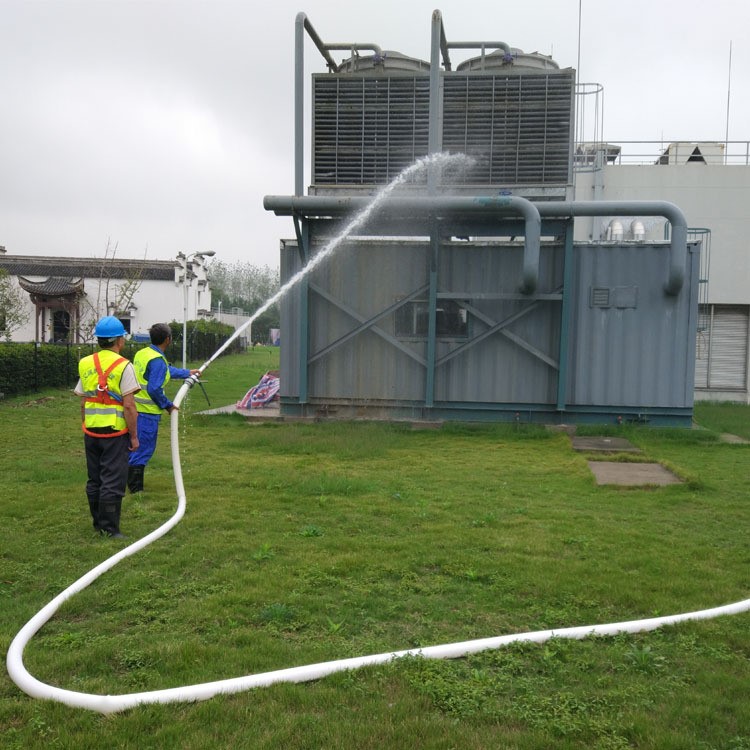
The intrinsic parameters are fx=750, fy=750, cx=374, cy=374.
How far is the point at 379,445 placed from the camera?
37.3 ft

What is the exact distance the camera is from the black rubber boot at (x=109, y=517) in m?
6.18

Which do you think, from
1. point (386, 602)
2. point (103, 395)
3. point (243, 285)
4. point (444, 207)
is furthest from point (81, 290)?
point (243, 285)

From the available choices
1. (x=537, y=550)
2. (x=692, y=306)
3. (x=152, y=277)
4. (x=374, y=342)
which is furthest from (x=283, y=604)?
(x=152, y=277)

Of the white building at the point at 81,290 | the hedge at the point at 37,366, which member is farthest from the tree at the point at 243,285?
the hedge at the point at 37,366

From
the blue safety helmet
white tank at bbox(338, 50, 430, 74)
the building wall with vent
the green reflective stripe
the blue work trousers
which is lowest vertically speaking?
the blue work trousers

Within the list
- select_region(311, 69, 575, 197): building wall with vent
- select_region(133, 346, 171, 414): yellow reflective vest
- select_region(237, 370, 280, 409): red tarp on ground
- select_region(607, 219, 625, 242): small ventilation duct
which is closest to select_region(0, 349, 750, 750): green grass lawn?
select_region(133, 346, 171, 414): yellow reflective vest

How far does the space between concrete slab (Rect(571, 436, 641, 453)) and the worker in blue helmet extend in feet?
23.9

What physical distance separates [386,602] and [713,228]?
1839 centimetres

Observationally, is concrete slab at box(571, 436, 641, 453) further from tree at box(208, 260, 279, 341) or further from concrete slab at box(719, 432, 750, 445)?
tree at box(208, 260, 279, 341)

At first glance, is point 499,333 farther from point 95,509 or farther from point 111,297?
point 111,297

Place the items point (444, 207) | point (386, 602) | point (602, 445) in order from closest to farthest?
1. point (386, 602)
2. point (602, 445)
3. point (444, 207)

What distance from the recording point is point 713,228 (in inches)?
784

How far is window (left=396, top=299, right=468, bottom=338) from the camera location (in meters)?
13.6

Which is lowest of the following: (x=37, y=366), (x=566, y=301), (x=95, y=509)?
(x=95, y=509)
